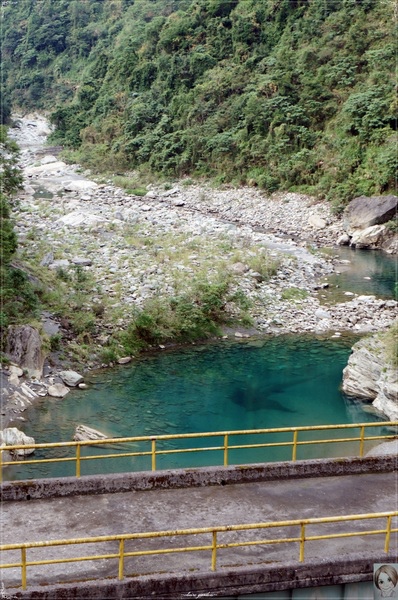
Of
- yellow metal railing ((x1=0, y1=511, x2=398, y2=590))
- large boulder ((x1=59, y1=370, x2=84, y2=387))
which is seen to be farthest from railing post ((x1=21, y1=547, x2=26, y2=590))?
large boulder ((x1=59, y1=370, x2=84, y2=387))

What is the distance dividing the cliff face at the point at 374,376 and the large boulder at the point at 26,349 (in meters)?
8.15

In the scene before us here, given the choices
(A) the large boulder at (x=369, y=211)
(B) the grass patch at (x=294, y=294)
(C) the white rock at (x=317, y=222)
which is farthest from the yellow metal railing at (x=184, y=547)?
(C) the white rock at (x=317, y=222)

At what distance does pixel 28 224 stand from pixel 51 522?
75.7 ft

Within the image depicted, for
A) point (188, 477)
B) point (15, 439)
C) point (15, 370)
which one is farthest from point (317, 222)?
point (188, 477)

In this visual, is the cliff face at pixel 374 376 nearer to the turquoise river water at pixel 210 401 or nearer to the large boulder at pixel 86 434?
the turquoise river water at pixel 210 401

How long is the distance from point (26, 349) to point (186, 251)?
1052 cm

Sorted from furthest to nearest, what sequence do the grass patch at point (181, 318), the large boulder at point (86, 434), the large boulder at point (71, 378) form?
the grass patch at point (181, 318) → the large boulder at point (71, 378) → the large boulder at point (86, 434)

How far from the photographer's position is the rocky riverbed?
73.0ft

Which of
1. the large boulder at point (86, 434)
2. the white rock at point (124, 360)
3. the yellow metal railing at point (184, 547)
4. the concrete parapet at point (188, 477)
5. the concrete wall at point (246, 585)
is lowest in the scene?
the white rock at point (124, 360)

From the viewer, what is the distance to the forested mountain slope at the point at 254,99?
121 ft

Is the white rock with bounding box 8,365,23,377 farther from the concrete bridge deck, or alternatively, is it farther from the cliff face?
the concrete bridge deck

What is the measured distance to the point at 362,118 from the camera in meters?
36.5

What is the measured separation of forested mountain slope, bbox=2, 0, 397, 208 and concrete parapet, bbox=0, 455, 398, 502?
26415 mm

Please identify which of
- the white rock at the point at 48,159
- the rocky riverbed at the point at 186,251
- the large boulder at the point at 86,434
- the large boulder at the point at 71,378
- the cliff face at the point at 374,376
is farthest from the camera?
the white rock at the point at 48,159
